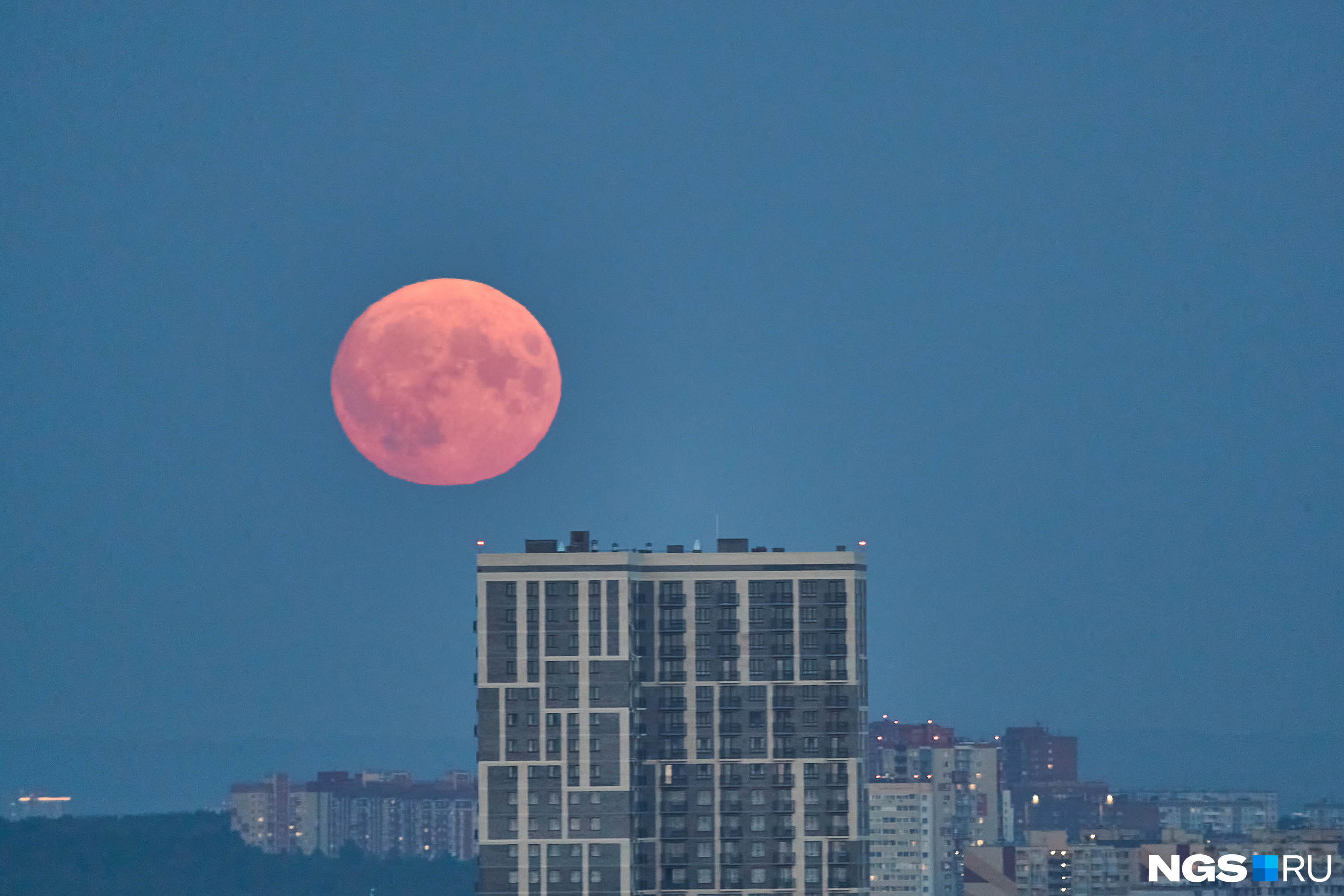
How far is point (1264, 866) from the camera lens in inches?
5349

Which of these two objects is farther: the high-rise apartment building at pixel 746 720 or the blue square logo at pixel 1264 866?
the blue square logo at pixel 1264 866

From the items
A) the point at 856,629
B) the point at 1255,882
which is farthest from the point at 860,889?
the point at 1255,882

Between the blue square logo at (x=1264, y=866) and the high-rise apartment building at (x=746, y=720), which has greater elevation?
the high-rise apartment building at (x=746, y=720)

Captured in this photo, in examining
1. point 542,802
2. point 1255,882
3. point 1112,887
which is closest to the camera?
point 542,802

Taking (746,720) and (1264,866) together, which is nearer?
(746,720)

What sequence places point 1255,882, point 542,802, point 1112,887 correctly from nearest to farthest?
1. point 542,802
2. point 1255,882
3. point 1112,887

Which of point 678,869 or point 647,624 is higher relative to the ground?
point 647,624

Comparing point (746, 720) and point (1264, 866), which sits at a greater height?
point (746, 720)

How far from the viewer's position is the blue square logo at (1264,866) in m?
134

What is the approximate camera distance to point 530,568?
94.7m

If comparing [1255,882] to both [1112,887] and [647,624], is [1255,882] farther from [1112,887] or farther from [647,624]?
[647,624]

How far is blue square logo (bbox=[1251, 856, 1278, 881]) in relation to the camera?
5281 inches

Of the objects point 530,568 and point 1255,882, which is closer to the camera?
point 530,568

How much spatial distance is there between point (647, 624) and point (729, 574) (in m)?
3.98
